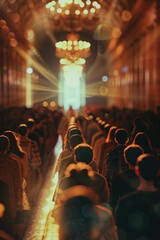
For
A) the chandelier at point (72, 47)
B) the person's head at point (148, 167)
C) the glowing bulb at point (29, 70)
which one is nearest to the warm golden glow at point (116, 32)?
the glowing bulb at point (29, 70)

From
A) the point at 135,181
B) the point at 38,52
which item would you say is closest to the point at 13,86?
the point at 38,52

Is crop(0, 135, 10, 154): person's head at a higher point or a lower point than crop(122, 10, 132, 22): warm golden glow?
lower

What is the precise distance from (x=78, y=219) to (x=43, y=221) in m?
5.67

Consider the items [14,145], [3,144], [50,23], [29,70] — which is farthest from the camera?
[29,70]

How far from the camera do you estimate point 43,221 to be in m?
10.2

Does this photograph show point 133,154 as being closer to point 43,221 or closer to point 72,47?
point 43,221

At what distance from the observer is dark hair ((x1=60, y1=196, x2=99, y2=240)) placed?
4.35 m

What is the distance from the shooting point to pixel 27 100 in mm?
49062

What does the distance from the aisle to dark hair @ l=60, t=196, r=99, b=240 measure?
171 cm

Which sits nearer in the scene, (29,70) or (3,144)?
(3,144)

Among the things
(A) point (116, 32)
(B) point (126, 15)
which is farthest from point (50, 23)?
(B) point (126, 15)

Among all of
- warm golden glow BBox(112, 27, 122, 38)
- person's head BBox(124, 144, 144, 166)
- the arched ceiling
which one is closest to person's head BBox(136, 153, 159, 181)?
person's head BBox(124, 144, 144, 166)

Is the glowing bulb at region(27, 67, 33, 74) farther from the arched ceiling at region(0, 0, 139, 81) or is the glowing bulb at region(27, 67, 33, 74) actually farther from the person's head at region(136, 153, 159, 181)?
the person's head at region(136, 153, 159, 181)

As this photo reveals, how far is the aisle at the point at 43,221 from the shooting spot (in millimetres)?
8664
